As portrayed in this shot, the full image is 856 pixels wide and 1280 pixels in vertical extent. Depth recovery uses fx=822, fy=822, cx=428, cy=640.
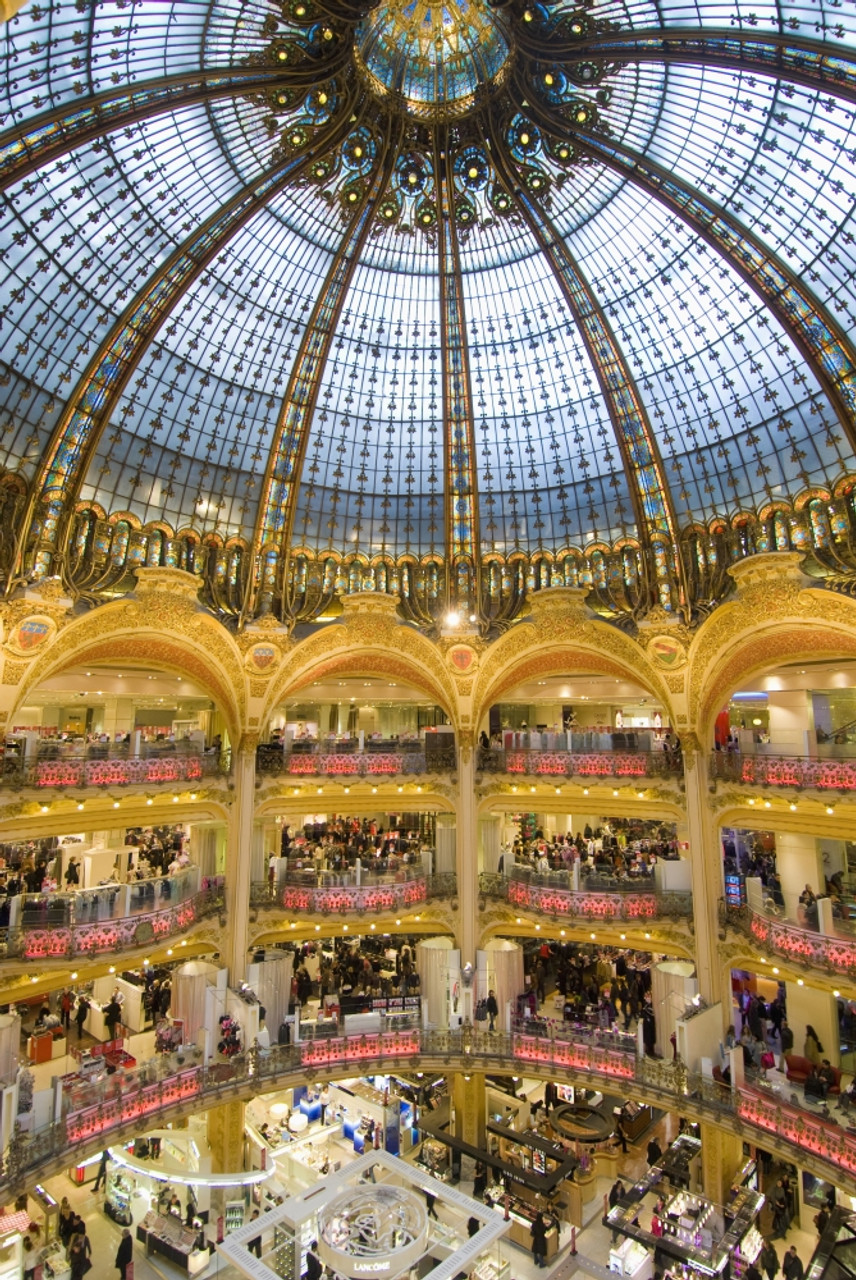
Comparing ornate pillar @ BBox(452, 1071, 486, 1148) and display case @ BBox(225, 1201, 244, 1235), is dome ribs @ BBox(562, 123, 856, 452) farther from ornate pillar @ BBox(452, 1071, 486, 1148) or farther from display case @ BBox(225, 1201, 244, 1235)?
display case @ BBox(225, 1201, 244, 1235)

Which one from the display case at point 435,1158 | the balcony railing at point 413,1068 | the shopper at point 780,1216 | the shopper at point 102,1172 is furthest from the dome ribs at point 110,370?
the shopper at point 780,1216

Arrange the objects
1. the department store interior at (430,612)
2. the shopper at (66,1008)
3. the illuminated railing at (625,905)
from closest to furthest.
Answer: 1. the department store interior at (430,612)
2. the illuminated railing at (625,905)
3. the shopper at (66,1008)

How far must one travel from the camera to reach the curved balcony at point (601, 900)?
28938 millimetres

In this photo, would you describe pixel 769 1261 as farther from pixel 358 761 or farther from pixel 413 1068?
pixel 358 761

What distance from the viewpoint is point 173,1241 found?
23844 mm

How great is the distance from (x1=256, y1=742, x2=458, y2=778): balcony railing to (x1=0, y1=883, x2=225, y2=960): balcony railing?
5512 mm

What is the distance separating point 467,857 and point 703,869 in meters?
8.72

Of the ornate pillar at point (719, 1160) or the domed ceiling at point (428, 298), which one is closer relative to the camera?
the domed ceiling at point (428, 298)

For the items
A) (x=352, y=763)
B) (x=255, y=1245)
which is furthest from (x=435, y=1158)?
(x=352, y=763)

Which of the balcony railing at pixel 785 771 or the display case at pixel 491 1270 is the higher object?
the balcony railing at pixel 785 771

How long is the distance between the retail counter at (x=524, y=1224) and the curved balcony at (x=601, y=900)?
882cm

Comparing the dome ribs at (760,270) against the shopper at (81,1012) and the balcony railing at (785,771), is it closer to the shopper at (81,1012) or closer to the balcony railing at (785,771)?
the balcony railing at (785,771)

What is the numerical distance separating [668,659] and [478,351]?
13.5 metres

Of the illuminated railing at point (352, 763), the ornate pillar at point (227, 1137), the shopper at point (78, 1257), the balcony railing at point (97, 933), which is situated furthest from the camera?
the illuminated railing at point (352, 763)
